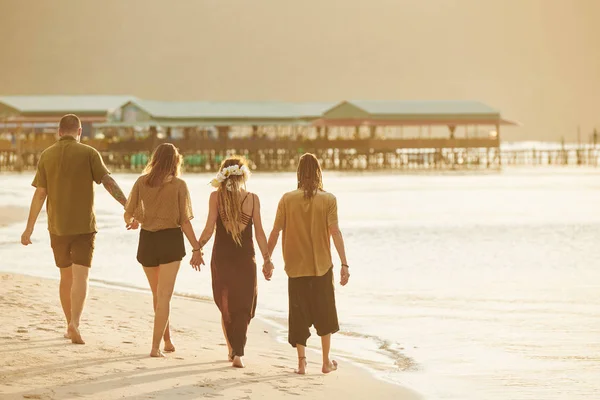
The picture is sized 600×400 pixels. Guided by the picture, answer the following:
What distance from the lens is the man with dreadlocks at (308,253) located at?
8.03m

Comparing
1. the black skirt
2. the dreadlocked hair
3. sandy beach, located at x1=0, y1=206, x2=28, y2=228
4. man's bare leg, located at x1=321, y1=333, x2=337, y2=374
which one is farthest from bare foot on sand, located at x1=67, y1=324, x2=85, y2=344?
sandy beach, located at x1=0, y1=206, x2=28, y2=228

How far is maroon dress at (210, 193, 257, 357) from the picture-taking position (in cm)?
805

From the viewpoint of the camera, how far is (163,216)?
26.5ft

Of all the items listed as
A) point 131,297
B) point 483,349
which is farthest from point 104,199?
point 483,349

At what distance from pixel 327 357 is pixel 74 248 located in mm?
1959

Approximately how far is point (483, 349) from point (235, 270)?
3386 mm

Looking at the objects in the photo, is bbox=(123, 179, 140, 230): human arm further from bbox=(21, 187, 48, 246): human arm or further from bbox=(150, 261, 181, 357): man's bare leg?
bbox=(21, 187, 48, 246): human arm

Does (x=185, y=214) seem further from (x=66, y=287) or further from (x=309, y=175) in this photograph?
(x=66, y=287)

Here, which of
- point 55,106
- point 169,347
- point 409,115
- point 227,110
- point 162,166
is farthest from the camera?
point 55,106

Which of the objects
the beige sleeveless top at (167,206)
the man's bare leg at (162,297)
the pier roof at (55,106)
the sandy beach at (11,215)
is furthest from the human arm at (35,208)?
the pier roof at (55,106)

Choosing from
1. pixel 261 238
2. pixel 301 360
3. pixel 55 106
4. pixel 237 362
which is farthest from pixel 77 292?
pixel 55 106

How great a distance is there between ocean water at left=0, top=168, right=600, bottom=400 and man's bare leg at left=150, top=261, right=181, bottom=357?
107 centimetres

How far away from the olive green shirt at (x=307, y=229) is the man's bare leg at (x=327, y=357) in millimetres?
476

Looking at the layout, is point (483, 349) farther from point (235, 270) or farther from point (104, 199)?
point (104, 199)
